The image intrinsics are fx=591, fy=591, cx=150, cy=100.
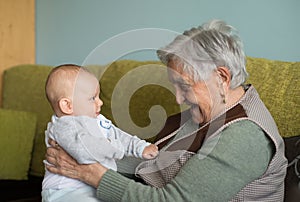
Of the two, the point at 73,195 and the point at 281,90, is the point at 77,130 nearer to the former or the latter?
the point at 73,195

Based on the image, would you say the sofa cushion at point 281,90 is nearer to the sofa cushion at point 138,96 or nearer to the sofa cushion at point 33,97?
the sofa cushion at point 138,96

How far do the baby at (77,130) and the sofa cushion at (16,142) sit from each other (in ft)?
3.66

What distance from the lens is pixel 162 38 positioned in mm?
1793

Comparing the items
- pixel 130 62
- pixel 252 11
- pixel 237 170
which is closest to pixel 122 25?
pixel 130 62

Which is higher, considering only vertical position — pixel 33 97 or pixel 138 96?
pixel 138 96

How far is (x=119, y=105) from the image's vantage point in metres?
2.37

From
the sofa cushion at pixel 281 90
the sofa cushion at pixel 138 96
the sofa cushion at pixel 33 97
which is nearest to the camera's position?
the sofa cushion at pixel 281 90

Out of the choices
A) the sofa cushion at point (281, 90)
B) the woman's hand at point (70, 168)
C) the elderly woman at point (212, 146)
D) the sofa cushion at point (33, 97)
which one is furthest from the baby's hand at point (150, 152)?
the sofa cushion at point (33, 97)

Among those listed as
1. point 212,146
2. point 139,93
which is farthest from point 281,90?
point 139,93

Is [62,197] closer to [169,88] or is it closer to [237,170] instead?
[237,170]

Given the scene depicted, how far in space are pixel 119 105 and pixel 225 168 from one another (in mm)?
925

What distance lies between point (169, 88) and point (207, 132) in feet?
1.86

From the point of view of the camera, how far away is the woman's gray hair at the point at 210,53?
1.60 m

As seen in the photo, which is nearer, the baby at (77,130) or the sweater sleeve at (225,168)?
the sweater sleeve at (225,168)
